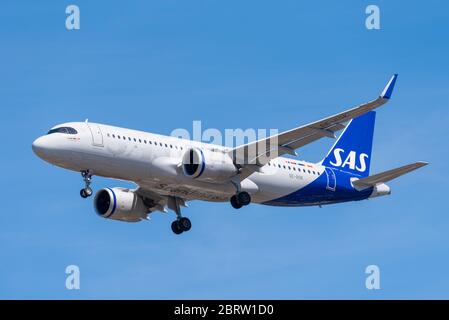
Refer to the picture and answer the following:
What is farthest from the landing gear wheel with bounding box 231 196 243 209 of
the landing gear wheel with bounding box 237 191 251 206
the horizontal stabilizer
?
the horizontal stabilizer

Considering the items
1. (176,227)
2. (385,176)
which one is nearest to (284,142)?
(385,176)

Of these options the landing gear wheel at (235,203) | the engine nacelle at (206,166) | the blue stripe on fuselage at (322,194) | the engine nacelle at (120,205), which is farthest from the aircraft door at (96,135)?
the blue stripe on fuselage at (322,194)

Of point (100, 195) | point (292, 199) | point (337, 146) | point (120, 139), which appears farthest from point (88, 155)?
point (337, 146)

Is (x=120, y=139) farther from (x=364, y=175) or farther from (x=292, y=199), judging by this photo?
(x=364, y=175)

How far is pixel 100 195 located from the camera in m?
74.2

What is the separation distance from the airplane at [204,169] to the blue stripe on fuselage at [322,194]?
6 centimetres

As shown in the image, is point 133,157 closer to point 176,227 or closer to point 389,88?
point 176,227

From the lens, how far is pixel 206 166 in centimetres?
6750

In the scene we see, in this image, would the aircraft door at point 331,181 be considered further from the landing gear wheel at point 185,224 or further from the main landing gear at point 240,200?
the landing gear wheel at point 185,224

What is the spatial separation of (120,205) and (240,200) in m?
8.50

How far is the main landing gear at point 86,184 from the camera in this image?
215ft

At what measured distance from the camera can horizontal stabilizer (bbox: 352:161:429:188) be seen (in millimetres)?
68312

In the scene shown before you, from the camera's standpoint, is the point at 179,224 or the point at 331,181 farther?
the point at 331,181

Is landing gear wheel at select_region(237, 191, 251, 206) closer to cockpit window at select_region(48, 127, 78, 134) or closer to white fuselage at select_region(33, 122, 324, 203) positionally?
white fuselage at select_region(33, 122, 324, 203)
